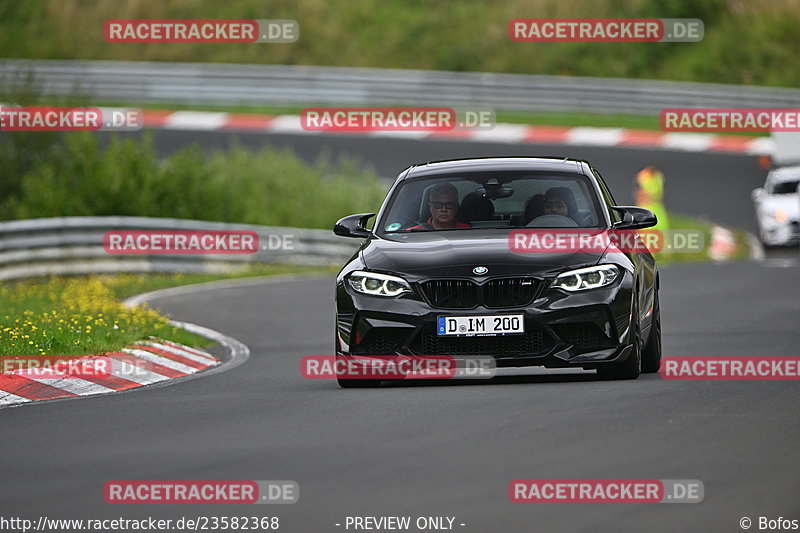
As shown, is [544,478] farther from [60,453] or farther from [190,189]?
[190,189]

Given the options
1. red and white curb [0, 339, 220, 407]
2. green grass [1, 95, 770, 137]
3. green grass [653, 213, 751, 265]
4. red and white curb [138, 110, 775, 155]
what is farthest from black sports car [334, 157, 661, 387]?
green grass [1, 95, 770, 137]

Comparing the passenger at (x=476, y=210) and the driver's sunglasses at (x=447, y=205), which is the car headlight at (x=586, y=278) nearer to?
the passenger at (x=476, y=210)

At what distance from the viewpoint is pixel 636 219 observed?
12.2 m

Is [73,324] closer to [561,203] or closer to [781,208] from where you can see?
[561,203]

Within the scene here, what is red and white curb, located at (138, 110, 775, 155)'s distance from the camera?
38531mm

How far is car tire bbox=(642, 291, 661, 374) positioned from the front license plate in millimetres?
1645

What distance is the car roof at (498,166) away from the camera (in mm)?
12492

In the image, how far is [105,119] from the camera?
37156 mm

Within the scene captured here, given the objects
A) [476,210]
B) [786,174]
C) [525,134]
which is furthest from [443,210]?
[525,134]

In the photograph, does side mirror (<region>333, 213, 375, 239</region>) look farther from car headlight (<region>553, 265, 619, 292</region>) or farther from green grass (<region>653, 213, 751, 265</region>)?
green grass (<region>653, 213, 751, 265</region>)

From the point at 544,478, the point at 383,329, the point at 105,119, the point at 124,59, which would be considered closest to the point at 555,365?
the point at 383,329

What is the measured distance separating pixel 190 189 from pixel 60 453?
21.6 m

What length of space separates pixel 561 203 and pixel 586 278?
116 centimetres

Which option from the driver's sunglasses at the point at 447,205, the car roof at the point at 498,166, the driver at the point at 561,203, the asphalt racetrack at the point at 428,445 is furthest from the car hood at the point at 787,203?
the driver's sunglasses at the point at 447,205
